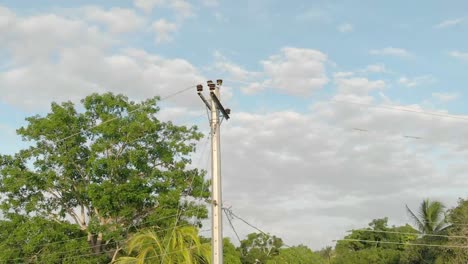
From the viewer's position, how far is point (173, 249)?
1864 cm

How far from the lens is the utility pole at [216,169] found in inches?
552

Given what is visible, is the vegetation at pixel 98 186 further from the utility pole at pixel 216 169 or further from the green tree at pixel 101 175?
the utility pole at pixel 216 169

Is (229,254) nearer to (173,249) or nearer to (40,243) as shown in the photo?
(40,243)

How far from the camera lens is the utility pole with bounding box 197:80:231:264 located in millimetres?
14031

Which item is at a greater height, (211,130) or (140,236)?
(211,130)

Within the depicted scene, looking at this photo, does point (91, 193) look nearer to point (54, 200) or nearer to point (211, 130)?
point (54, 200)

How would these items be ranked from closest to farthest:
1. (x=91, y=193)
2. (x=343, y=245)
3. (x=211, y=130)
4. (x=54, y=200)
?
1. (x=211, y=130)
2. (x=91, y=193)
3. (x=54, y=200)
4. (x=343, y=245)

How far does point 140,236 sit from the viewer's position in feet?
64.2

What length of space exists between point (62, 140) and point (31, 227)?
491cm

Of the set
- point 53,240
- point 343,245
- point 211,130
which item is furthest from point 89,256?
point 343,245

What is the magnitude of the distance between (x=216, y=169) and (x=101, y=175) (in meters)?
18.0

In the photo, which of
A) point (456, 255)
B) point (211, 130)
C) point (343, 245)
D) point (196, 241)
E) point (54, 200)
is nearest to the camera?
point (211, 130)

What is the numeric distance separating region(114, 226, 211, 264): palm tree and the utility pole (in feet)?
13.6

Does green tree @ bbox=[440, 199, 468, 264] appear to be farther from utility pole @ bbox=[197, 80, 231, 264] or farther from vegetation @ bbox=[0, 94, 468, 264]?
utility pole @ bbox=[197, 80, 231, 264]
